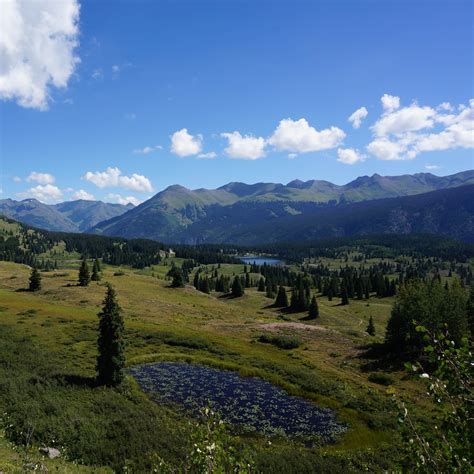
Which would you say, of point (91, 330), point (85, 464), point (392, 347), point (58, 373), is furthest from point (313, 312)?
point (85, 464)

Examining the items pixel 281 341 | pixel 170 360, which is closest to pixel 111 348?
pixel 170 360

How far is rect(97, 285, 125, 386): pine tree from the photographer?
4481 centimetres

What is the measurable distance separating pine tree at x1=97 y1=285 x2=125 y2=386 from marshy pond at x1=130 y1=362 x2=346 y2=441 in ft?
17.8

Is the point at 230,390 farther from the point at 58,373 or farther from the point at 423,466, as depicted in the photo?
the point at 423,466

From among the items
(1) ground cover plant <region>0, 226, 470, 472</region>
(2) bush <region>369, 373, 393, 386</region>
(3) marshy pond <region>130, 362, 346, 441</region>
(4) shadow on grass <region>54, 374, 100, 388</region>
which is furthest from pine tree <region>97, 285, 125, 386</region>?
(2) bush <region>369, 373, 393, 386</region>

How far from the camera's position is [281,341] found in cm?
8156

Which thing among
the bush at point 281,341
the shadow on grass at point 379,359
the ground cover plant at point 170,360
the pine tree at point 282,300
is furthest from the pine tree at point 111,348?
the pine tree at point 282,300

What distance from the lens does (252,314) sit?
12512 centimetres

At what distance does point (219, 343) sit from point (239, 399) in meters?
29.4

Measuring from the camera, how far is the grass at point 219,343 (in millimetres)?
46094

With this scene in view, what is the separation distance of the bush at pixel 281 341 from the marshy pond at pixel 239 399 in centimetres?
2306

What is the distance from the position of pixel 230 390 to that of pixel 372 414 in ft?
59.5

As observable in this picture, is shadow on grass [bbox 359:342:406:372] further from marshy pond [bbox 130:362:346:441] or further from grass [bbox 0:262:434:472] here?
marshy pond [bbox 130:362:346:441]

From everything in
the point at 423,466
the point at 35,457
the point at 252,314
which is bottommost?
the point at 252,314
